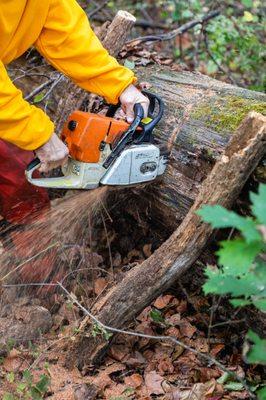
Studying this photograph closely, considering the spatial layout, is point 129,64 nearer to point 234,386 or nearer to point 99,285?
point 99,285

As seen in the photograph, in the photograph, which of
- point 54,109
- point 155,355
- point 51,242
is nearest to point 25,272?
point 51,242

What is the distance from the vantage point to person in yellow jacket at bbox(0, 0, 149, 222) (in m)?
3.35

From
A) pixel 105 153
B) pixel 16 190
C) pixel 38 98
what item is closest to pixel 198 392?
pixel 105 153

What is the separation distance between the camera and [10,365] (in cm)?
340

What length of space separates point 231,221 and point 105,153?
1.90m

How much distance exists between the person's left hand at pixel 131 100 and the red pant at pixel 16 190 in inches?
34.8

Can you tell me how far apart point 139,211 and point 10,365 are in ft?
4.56

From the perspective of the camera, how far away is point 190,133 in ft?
12.1

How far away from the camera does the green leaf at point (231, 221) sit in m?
1.72

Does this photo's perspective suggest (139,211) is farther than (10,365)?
Yes

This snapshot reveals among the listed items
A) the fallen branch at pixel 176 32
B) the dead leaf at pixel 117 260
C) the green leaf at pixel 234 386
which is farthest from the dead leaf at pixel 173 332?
the fallen branch at pixel 176 32

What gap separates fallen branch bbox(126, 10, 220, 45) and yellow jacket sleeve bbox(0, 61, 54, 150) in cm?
189

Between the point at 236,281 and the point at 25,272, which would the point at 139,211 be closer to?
the point at 25,272

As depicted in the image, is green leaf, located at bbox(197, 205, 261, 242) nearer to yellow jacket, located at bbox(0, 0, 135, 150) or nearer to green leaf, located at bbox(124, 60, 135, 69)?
yellow jacket, located at bbox(0, 0, 135, 150)
